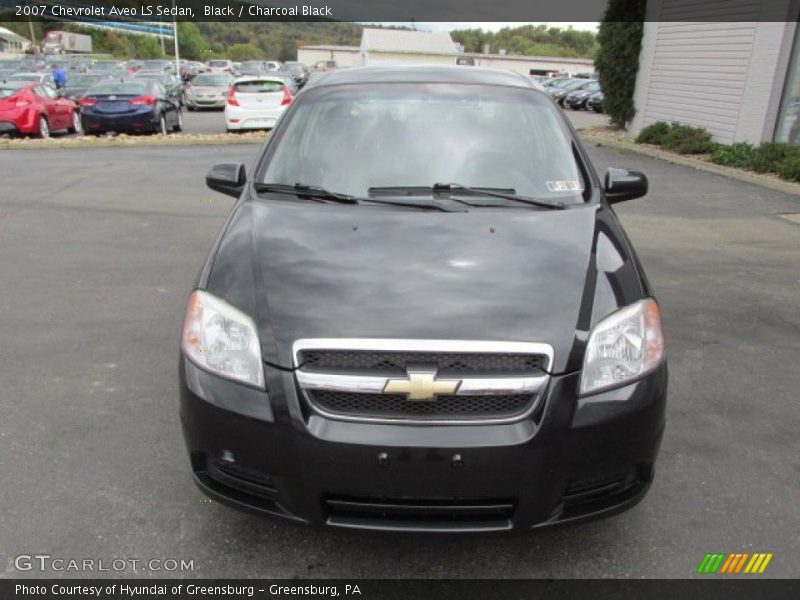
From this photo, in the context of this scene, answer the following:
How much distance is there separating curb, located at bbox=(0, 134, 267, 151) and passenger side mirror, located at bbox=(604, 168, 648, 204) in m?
12.2

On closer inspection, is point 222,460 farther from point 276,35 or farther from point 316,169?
point 276,35

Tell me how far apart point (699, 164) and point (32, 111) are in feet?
48.5

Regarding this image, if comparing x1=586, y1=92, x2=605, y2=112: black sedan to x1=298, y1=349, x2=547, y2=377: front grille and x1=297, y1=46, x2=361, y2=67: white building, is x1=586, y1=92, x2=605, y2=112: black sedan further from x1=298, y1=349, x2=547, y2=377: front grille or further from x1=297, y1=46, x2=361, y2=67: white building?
x1=297, y1=46, x2=361, y2=67: white building

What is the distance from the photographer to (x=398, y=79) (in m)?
3.88

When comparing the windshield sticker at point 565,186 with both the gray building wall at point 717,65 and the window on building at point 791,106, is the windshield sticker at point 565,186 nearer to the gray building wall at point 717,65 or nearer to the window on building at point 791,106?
the window on building at point 791,106

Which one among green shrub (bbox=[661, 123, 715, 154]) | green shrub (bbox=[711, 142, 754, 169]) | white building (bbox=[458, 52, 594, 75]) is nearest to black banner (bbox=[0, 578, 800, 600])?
green shrub (bbox=[711, 142, 754, 169])

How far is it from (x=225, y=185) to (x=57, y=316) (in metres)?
2.16

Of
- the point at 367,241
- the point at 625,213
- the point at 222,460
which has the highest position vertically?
the point at 367,241

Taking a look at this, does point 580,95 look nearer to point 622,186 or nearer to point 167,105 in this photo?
point 167,105

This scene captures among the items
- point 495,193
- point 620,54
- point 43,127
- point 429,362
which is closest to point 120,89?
point 43,127

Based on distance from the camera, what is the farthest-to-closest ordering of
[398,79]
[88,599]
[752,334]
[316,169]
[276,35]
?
[276,35], [752,334], [398,79], [316,169], [88,599]

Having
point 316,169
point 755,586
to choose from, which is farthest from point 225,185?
point 755,586
